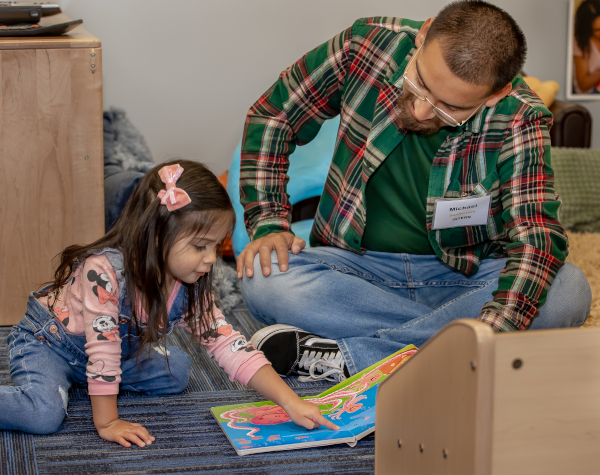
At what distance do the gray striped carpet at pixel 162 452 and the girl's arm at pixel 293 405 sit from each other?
4 cm

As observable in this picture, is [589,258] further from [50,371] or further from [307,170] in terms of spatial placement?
[50,371]

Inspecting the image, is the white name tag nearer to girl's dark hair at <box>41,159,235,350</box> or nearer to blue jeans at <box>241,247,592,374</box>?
blue jeans at <box>241,247,592,374</box>

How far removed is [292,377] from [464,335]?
774 mm

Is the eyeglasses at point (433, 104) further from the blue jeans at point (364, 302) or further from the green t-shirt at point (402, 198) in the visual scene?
the blue jeans at point (364, 302)

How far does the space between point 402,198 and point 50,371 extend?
80 cm

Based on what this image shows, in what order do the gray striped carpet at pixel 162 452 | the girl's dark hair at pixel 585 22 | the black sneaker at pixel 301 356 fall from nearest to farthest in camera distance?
the gray striped carpet at pixel 162 452, the black sneaker at pixel 301 356, the girl's dark hair at pixel 585 22

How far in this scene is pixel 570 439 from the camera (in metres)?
0.66

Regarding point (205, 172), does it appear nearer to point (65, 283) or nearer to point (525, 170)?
point (65, 283)

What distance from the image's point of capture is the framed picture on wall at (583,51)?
2709mm

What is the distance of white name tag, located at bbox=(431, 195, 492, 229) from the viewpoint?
53.4 inches

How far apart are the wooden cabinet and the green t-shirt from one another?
664mm

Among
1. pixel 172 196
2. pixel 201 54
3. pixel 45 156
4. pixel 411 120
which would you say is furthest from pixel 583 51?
pixel 172 196

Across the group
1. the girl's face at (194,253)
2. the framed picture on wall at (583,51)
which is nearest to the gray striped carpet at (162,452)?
the girl's face at (194,253)

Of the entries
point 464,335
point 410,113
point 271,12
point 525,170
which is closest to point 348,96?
point 410,113
